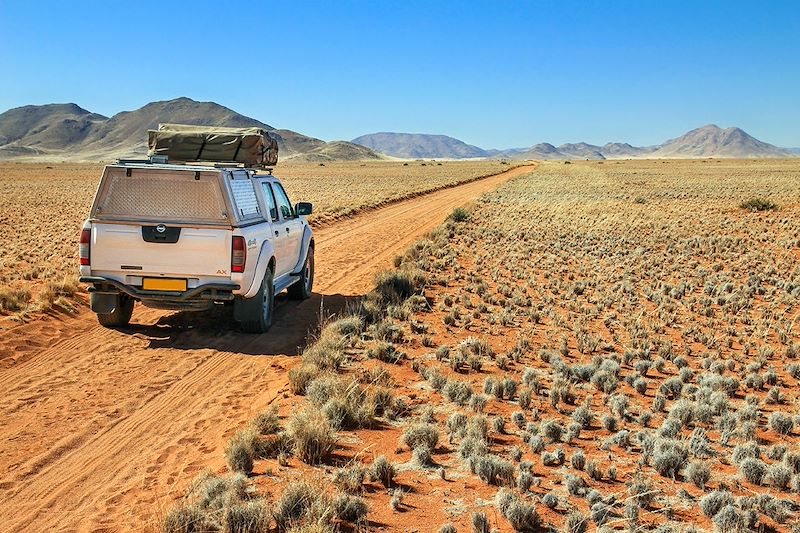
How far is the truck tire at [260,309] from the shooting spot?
30.2ft

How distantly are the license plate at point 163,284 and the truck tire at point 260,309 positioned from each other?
0.81m

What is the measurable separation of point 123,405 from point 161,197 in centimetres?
308

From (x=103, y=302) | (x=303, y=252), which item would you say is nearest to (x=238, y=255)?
(x=103, y=302)

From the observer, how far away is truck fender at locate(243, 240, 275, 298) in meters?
9.00

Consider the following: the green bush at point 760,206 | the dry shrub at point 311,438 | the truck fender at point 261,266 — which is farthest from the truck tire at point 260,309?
the green bush at point 760,206

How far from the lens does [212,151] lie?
453 inches

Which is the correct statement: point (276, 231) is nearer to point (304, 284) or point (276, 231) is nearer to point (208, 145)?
point (304, 284)

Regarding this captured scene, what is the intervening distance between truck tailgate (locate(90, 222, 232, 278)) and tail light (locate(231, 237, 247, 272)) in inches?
2.2

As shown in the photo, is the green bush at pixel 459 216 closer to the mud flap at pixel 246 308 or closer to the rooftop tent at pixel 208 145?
the rooftop tent at pixel 208 145

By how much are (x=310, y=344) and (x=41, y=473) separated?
4.23m

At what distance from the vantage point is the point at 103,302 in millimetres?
9242

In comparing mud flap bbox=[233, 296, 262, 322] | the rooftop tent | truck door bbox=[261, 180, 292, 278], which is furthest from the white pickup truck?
the rooftop tent

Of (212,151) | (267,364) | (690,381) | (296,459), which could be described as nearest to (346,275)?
(212,151)

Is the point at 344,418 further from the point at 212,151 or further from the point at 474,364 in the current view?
the point at 212,151
